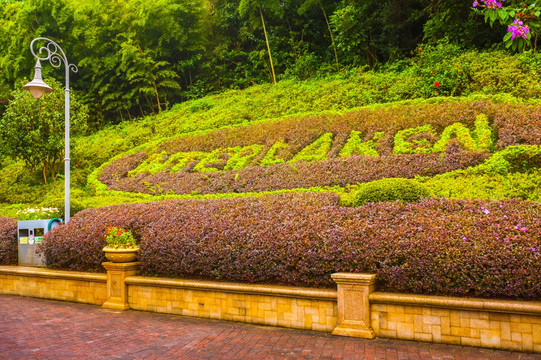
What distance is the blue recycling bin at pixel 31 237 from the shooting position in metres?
8.58

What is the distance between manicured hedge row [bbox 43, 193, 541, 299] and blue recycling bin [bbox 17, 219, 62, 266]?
1439mm

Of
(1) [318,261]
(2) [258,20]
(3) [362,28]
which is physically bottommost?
(1) [318,261]

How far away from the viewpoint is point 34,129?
49.2ft

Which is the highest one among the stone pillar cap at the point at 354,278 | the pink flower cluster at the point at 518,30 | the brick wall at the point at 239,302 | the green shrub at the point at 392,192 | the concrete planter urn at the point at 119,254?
the pink flower cluster at the point at 518,30

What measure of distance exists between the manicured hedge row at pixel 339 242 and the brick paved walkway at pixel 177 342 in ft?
2.11

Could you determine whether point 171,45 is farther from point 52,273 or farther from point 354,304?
point 354,304

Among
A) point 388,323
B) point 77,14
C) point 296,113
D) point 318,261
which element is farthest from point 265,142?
point 77,14

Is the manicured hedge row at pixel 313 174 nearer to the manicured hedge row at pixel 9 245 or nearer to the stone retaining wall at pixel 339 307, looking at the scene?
the manicured hedge row at pixel 9 245

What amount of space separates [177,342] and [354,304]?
2099 millimetres

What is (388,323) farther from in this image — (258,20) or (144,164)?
(258,20)

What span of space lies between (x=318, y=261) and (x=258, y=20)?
1943 cm

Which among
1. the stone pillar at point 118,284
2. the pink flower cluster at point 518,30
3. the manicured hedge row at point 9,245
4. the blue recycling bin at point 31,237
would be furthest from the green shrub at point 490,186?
the manicured hedge row at point 9,245

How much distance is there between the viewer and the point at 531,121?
8.58 meters

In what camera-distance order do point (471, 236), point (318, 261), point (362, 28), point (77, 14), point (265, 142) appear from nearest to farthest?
1. point (471, 236)
2. point (318, 261)
3. point (265, 142)
4. point (362, 28)
5. point (77, 14)
